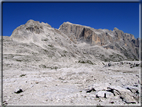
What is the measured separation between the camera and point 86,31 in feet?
498

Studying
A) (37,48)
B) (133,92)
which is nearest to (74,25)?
(37,48)

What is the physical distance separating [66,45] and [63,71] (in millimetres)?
44554

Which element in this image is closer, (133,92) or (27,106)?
(27,106)

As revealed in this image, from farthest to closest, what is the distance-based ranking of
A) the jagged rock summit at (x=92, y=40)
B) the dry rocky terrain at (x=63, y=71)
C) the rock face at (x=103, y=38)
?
the rock face at (x=103, y=38), the jagged rock summit at (x=92, y=40), the dry rocky terrain at (x=63, y=71)

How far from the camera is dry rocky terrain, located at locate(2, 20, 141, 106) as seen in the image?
8.70m

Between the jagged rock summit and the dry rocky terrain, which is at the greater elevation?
the jagged rock summit

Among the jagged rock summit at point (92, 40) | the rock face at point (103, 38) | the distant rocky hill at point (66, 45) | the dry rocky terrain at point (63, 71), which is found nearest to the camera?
the dry rocky terrain at point (63, 71)

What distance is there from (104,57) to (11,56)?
91.3 metres

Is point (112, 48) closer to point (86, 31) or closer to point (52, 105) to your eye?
point (86, 31)

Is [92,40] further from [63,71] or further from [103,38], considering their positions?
[63,71]

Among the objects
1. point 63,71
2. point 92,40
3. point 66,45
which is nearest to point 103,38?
point 92,40

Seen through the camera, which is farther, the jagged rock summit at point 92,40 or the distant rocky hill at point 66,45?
the jagged rock summit at point 92,40

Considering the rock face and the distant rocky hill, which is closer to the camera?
the distant rocky hill

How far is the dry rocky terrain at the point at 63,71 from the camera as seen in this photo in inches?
343
